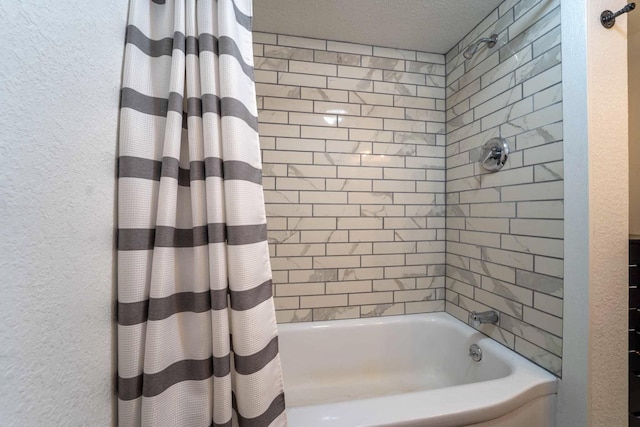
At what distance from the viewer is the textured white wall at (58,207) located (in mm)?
314

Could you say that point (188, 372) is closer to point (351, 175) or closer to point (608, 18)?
point (351, 175)

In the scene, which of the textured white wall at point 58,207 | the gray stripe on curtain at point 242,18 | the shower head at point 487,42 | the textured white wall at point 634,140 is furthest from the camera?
the textured white wall at point 634,140

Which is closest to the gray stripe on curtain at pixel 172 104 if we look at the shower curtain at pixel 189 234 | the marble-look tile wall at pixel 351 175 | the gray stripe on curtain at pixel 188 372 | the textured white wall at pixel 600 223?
the shower curtain at pixel 189 234

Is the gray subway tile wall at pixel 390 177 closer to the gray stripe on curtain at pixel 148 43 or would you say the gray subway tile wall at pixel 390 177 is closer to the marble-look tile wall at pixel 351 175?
the marble-look tile wall at pixel 351 175

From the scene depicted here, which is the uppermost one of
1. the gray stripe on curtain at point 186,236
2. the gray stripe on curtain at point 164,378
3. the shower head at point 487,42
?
the shower head at point 487,42

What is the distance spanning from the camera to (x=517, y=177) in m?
1.11

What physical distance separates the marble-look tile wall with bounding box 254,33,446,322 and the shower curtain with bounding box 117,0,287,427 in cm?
75

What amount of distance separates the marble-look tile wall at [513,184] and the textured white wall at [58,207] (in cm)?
144

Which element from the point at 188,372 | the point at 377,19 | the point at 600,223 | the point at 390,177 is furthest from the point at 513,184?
the point at 188,372

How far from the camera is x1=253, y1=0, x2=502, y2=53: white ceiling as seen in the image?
3.97 ft

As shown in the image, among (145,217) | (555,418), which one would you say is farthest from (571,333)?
(145,217)

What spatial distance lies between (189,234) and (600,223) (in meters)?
1.33

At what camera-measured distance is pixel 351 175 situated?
1.48 metres

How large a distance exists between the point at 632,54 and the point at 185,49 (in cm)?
231
